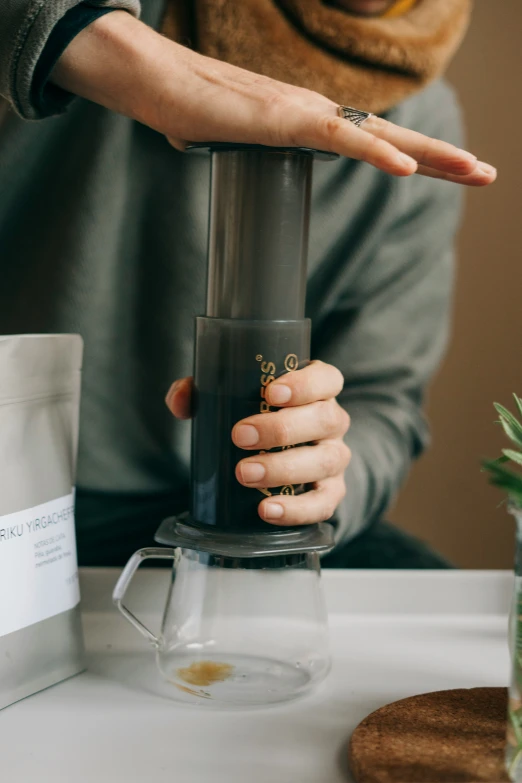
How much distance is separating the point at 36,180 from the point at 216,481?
46cm

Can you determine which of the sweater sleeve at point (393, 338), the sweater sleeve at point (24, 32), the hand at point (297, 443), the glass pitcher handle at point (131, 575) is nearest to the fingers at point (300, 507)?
the hand at point (297, 443)

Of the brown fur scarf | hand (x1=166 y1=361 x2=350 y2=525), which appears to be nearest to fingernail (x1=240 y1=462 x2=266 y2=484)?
hand (x1=166 y1=361 x2=350 y2=525)

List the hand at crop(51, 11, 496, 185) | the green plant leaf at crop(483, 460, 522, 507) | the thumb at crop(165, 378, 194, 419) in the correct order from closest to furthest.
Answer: the green plant leaf at crop(483, 460, 522, 507) < the hand at crop(51, 11, 496, 185) < the thumb at crop(165, 378, 194, 419)

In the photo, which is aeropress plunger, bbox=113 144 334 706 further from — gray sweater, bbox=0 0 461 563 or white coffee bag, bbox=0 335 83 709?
gray sweater, bbox=0 0 461 563

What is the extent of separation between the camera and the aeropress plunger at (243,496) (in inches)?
22.2

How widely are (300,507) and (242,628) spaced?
111 mm

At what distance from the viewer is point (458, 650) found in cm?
72

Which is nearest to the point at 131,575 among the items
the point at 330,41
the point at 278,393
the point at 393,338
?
the point at 278,393

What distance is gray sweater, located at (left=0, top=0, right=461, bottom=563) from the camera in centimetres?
87

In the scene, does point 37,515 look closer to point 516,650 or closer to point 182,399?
point 182,399

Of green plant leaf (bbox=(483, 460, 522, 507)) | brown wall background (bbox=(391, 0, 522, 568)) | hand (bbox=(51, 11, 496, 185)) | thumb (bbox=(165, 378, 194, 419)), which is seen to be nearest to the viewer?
green plant leaf (bbox=(483, 460, 522, 507))

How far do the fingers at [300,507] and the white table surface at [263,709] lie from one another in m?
0.14

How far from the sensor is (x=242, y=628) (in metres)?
0.62

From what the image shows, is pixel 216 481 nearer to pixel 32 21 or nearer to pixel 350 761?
pixel 350 761
